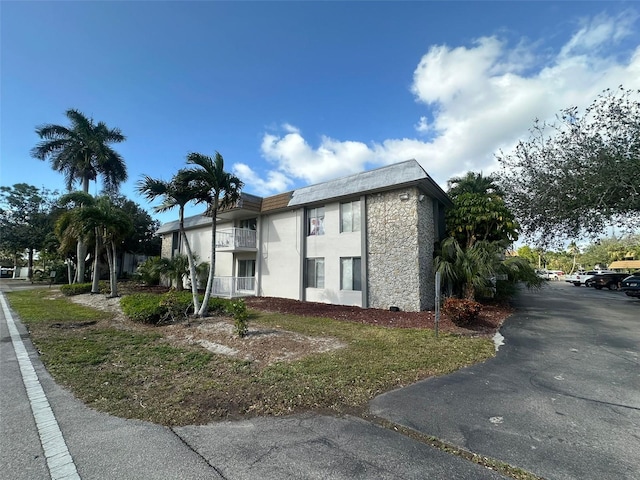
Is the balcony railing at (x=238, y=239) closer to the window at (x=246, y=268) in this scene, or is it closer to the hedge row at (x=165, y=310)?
the window at (x=246, y=268)

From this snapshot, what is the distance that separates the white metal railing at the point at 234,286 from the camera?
57.0 feet

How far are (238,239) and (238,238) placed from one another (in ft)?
0.19

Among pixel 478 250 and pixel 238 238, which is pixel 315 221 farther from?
pixel 478 250

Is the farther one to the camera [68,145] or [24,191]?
[24,191]

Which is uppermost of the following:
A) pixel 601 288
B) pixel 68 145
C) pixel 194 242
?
pixel 68 145

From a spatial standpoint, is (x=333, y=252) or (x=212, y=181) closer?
(x=212, y=181)

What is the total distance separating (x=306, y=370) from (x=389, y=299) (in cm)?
754

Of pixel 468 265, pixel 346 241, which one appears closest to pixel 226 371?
pixel 346 241

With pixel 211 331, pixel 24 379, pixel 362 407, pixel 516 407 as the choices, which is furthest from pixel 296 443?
pixel 211 331

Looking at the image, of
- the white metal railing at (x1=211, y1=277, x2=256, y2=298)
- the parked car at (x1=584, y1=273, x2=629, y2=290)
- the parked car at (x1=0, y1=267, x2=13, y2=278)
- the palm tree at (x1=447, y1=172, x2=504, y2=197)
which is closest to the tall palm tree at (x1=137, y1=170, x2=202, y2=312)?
the white metal railing at (x1=211, y1=277, x2=256, y2=298)

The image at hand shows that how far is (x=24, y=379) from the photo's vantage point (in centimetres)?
488

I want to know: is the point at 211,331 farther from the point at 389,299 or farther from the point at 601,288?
the point at 601,288

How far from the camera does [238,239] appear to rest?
653 inches

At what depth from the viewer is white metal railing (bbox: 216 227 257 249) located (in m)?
16.5
